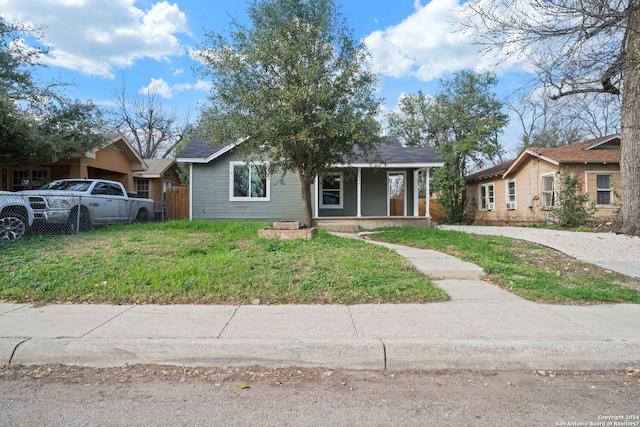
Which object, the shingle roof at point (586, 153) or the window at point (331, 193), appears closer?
the shingle roof at point (586, 153)

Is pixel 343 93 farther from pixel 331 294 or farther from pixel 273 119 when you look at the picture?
pixel 331 294

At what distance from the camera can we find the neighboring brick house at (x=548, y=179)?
16.9 metres

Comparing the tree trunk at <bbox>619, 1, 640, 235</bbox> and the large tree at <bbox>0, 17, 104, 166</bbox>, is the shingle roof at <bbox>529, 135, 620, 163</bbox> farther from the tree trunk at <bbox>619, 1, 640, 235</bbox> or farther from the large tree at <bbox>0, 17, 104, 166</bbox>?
the large tree at <bbox>0, 17, 104, 166</bbox>

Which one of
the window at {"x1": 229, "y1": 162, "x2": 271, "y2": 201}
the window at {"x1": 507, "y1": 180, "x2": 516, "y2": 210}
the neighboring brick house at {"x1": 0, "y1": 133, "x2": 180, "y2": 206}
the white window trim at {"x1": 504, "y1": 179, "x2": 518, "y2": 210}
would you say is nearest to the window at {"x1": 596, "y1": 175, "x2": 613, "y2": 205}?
the white window trim at {"x1": 504, "y1": 179, "x2": 518, "y2": 210}

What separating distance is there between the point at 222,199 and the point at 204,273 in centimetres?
1036

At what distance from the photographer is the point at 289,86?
868 centimetres

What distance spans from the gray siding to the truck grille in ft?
22.0

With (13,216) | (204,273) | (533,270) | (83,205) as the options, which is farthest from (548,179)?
(13,216)

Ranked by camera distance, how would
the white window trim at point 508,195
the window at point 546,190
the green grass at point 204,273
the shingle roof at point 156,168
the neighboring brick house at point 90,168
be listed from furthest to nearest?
1. the shingle roof at point 156,168
2. the white window trim at point 508,195
3. the window at point 546,190
4. the neighboring brick house at point 90,168
5. the green grass at point 204,273

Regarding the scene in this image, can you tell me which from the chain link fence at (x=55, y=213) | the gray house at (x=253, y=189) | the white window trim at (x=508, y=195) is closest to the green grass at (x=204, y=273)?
the chain link fence at (x=55, y=213)

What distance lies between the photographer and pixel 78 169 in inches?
647

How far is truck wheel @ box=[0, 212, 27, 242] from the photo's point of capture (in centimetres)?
886

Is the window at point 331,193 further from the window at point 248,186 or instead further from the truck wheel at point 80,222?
the truck wheel at point 80,222

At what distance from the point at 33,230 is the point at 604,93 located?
16368mm
